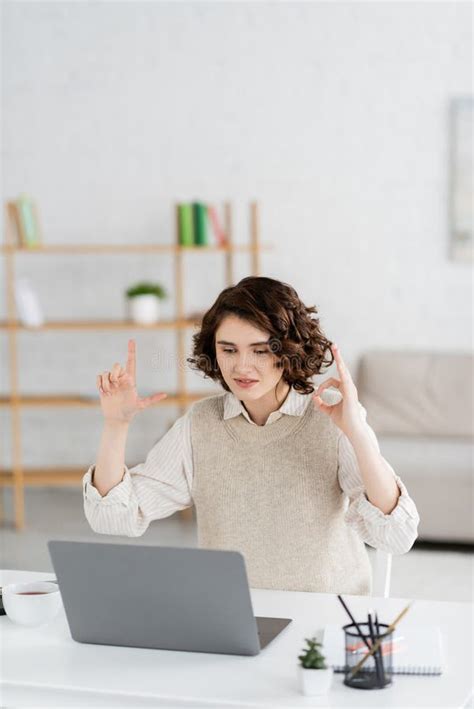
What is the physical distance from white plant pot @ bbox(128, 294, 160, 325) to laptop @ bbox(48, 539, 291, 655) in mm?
3484

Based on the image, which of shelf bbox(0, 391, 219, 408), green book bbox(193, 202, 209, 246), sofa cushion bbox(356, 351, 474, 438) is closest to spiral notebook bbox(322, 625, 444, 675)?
sofa cushion bbox(356, 351, 474, 438)

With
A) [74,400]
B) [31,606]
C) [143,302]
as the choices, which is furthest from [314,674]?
[74,400]

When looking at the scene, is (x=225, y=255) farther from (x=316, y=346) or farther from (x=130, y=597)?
(x=130, y=597)

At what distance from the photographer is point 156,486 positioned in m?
1.97

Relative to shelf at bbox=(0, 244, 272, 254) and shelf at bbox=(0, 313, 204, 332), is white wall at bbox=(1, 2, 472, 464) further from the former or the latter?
shelf at bbox=(0, 313, 204, 332)

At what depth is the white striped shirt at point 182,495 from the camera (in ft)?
5.77

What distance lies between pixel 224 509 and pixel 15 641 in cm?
52

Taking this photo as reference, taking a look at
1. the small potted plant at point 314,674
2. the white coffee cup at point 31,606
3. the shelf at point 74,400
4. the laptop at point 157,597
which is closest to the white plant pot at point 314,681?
the small potted plant at point 314,674

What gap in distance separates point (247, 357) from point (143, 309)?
3.06 m

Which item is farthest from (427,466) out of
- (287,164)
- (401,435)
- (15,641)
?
(15,641)

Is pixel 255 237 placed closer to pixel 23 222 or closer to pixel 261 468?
pixel 23 222

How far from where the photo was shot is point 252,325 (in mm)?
1903

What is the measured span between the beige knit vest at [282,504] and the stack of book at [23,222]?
315 centimetres

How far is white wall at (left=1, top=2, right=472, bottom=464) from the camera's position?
5.05 m
